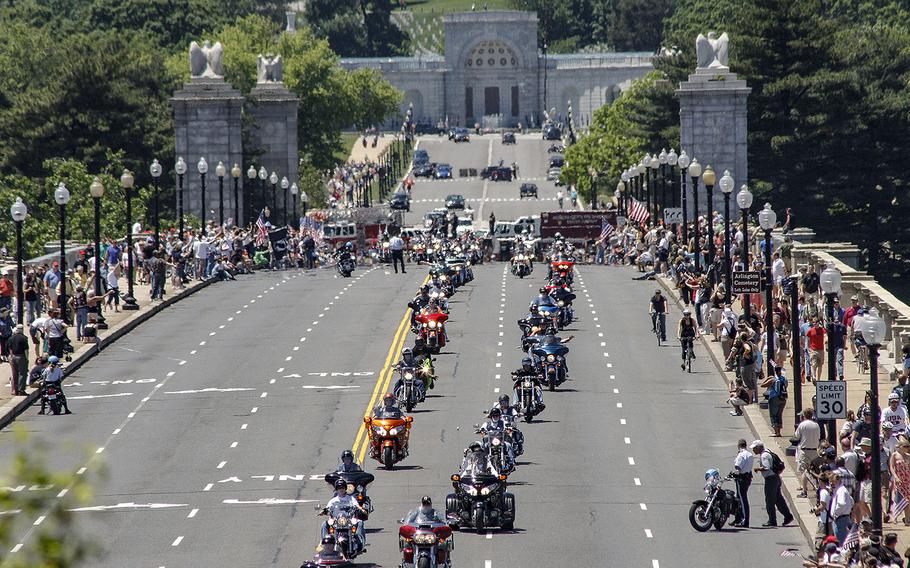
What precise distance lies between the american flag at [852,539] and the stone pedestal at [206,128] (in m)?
59.6

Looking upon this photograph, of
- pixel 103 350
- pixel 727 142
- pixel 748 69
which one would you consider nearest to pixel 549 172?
pixel 748 69

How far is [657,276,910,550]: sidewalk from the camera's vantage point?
96.1ft

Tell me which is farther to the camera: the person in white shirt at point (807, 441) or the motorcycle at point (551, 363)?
the motorcycle at point (551, 363)

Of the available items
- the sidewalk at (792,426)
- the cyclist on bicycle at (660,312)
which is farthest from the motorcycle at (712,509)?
the cyclist on bicycle at (660,312)

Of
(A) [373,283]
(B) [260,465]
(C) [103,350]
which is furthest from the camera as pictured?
(A) [373,283]

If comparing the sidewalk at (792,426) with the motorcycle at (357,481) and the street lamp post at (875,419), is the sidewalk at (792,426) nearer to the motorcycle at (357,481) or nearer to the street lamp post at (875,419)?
the street lamp post at (875,419)

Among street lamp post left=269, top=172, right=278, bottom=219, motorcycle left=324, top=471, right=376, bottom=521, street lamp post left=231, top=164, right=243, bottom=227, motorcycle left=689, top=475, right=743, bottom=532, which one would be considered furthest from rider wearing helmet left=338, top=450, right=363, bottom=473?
street lamp post left=269, top=172, right=278, bottom=219

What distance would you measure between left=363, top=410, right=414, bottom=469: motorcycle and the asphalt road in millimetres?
308

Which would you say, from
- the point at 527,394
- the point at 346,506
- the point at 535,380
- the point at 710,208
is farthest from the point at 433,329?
the point at 346,506

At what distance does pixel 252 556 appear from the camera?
28.1 meters

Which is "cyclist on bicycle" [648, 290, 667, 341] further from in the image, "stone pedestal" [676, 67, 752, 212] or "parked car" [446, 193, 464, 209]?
"parked car" [446, 193, 464, 209]

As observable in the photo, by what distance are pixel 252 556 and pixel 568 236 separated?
2118 inches

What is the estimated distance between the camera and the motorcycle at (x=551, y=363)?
138 ft

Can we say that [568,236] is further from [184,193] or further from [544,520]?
[544,520]
